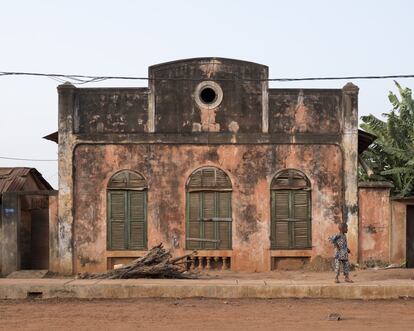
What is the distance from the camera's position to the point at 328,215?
18.6 metres

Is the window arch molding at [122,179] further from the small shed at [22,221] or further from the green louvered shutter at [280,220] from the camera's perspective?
the green louvered shutter at [280,220]

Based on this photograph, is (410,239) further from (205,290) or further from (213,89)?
(205,290)

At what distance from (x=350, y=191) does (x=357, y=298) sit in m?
5.18

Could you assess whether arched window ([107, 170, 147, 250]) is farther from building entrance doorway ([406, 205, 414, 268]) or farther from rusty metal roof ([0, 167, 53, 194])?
building entrance doorway ([406, 205, 414, 268])

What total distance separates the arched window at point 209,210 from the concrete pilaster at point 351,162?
2.89 m

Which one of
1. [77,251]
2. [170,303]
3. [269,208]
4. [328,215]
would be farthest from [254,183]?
[170,303]

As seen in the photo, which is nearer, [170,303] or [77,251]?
[170,303]

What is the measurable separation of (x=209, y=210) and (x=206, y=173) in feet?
3.01

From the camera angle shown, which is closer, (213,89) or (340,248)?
(340,248)

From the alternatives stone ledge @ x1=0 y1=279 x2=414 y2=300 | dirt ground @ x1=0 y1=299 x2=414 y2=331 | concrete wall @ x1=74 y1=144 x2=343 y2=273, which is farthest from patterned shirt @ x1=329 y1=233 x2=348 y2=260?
concrete wall @ x1=74 y1=144 x2=343 y2=273

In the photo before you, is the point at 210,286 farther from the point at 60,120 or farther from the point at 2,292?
the point at 60,120

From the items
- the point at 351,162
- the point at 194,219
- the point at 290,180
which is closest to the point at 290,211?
the point at 290,180

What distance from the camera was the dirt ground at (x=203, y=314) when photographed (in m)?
11.1

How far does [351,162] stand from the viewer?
60.7ft
